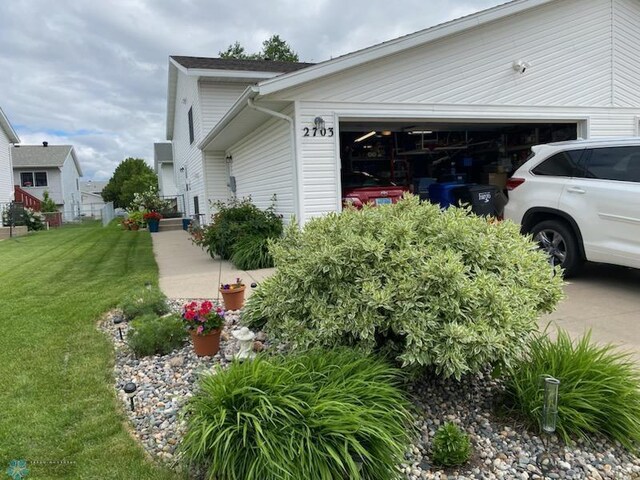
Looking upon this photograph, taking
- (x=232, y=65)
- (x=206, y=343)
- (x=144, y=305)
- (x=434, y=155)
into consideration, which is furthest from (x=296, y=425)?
(x=232, y=65)

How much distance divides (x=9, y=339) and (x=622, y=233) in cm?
661

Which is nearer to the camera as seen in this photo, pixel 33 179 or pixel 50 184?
pixel 33 179

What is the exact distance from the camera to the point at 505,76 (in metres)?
8.79

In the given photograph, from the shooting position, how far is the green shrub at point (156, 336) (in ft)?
12.5

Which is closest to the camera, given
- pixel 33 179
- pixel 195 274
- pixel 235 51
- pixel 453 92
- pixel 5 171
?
pixel 195 274

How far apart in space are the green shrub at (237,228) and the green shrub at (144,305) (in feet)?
11.4

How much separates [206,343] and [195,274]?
165 inches

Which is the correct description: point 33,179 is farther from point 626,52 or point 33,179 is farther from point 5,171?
point 626,52

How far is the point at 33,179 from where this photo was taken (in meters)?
31.8

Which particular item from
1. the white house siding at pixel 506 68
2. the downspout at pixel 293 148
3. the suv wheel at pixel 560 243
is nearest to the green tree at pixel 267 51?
the white house siding at pixel 506 68

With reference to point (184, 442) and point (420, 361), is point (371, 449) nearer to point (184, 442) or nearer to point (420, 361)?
point (420, 361)

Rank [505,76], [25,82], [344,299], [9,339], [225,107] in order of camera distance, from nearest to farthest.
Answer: [344,299], [9,339], [505,76], [225,107], [25,82]

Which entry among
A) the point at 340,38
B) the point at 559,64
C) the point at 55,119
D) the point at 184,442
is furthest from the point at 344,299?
the point at 55,119

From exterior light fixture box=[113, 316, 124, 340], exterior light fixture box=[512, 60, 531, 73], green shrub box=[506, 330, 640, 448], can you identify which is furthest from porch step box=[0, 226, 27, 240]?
green shrub box=[506, 330, 640, 448]
